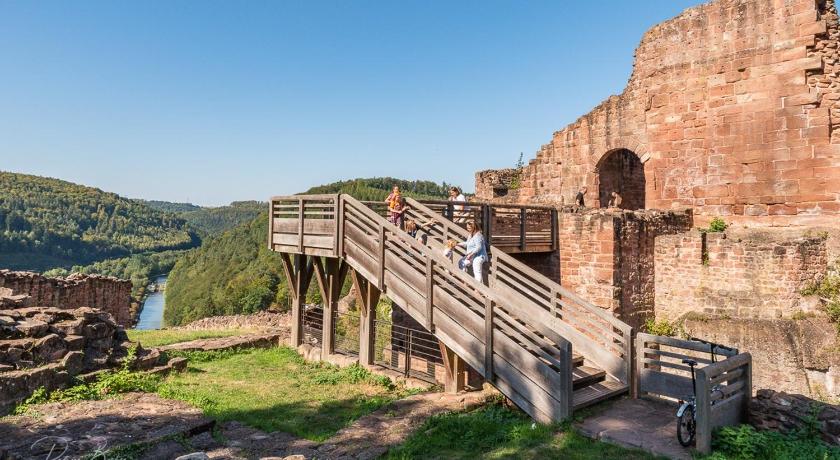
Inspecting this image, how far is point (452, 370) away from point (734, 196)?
34.7ft

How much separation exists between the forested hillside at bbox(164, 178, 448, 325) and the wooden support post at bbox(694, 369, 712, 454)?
52.2 metres

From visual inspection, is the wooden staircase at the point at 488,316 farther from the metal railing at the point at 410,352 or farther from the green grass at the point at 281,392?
the green grass at the point at 281,392

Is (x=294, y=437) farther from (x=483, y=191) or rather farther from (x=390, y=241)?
(x=483, y=191)

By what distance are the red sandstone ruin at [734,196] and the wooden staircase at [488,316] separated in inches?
194

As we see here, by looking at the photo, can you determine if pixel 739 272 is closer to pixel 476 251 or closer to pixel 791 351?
pixel 791 351

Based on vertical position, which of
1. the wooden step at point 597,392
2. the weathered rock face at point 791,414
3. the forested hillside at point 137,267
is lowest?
the forested hillside at point 137,267

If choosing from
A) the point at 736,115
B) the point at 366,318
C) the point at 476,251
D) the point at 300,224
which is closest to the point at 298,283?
the point at 300,224

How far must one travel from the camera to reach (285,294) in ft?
229

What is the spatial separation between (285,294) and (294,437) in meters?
65.3

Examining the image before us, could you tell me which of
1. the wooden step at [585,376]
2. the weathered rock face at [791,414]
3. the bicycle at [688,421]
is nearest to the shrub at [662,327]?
the wooden step at [585,376]

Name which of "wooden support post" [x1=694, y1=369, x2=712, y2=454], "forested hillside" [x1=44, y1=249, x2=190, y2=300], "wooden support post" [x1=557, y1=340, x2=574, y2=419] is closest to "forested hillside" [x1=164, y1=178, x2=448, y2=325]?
"forested hillside" [x1=44, y1=249, x2=190, y2=300]

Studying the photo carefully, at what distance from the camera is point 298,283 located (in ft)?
43.9

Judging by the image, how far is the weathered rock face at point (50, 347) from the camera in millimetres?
7797

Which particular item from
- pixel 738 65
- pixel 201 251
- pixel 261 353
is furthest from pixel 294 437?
pixel 201 251
